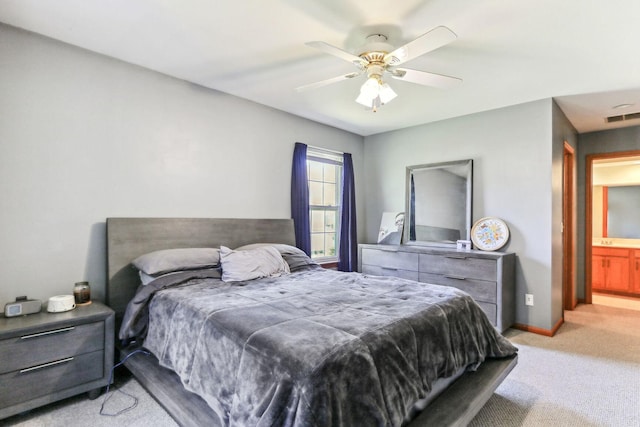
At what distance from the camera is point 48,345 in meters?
2.03

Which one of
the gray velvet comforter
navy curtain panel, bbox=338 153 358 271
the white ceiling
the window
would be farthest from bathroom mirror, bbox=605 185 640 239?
the gray velvet comforter

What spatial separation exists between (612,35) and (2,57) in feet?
14.1

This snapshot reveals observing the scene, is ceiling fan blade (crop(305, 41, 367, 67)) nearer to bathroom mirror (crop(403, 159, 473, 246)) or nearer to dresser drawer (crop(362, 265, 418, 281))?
bathroom mirror (crop(403, 159, 473, 246))

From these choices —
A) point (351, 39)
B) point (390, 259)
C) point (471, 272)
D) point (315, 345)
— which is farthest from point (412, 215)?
point (315, 345)

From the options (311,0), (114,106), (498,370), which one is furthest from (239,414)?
(114,106)

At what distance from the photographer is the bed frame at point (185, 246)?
1.68 meters

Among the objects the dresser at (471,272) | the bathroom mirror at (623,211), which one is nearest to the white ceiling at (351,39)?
the dresser at (471,272)

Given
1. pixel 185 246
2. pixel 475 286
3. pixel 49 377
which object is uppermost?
pixel 185 246

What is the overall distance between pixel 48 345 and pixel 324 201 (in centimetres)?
342

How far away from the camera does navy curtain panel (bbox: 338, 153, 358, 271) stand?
15.5 ft

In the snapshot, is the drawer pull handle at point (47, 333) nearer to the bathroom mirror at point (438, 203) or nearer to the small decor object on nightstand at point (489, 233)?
the bathroom mirror at point (438, 203)

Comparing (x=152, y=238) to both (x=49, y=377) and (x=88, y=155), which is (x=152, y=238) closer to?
(x=88, y=155)

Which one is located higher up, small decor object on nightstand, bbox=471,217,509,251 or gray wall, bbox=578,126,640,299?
gray wall, bbox=578,126,640,299

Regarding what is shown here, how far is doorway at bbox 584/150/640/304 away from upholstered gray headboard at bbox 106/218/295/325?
4812mm
